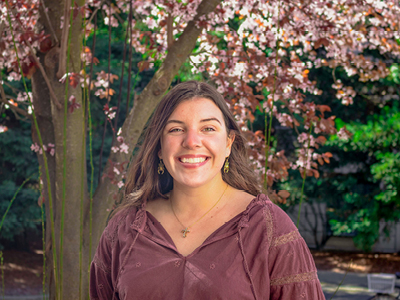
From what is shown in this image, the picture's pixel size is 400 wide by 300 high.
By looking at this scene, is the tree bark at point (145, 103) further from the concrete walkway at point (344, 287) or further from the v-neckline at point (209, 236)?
the concrete walkway at point (344, 287)

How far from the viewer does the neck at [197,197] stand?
1491 mm

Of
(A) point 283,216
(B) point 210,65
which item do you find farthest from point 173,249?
(B) point 210,65

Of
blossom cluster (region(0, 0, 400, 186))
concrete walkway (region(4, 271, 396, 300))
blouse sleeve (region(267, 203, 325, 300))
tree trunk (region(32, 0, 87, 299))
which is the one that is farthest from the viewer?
concrete walkway (region(4, 271, 396, 300))

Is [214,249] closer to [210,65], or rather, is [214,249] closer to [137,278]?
[137,278]

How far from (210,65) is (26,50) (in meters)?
1.57

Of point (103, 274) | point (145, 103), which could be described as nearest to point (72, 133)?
point (145, 103)

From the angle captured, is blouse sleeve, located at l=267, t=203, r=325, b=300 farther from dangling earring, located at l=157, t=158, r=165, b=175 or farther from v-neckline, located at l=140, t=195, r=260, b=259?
dangling earring, located at l=157, t=158, r=165, b=175

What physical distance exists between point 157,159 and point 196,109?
32cm

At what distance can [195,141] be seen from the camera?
1382mm

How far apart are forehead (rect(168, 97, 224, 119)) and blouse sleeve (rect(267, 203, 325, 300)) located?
42 centimetres

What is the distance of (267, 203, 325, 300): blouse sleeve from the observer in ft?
4.09

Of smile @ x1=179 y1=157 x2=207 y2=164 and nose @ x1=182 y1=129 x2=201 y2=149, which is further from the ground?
nose @ x1=182 y1=129 x2=201 y2=149

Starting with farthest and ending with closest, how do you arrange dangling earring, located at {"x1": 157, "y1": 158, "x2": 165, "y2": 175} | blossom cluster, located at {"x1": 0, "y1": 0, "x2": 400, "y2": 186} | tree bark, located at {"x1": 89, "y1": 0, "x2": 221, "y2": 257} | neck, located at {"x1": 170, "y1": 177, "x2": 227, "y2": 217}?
blossom cluster, located at {"x1": 0, "y1": 0, "x2": 400, "y2": 186}
tree bark, located at {"x1": 89, "y1": 0, "x2": 221, "y2": 257}
dangling earring, located at {"x1": 157, "y1": 158, "x2": 165, "y2": 175}
neck, located at {"x1": 170, "y1": 177, "x2": 227, "y2": 217}

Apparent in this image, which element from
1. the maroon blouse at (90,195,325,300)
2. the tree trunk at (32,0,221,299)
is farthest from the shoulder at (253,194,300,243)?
the tree trunk at (32,0,221,299)
